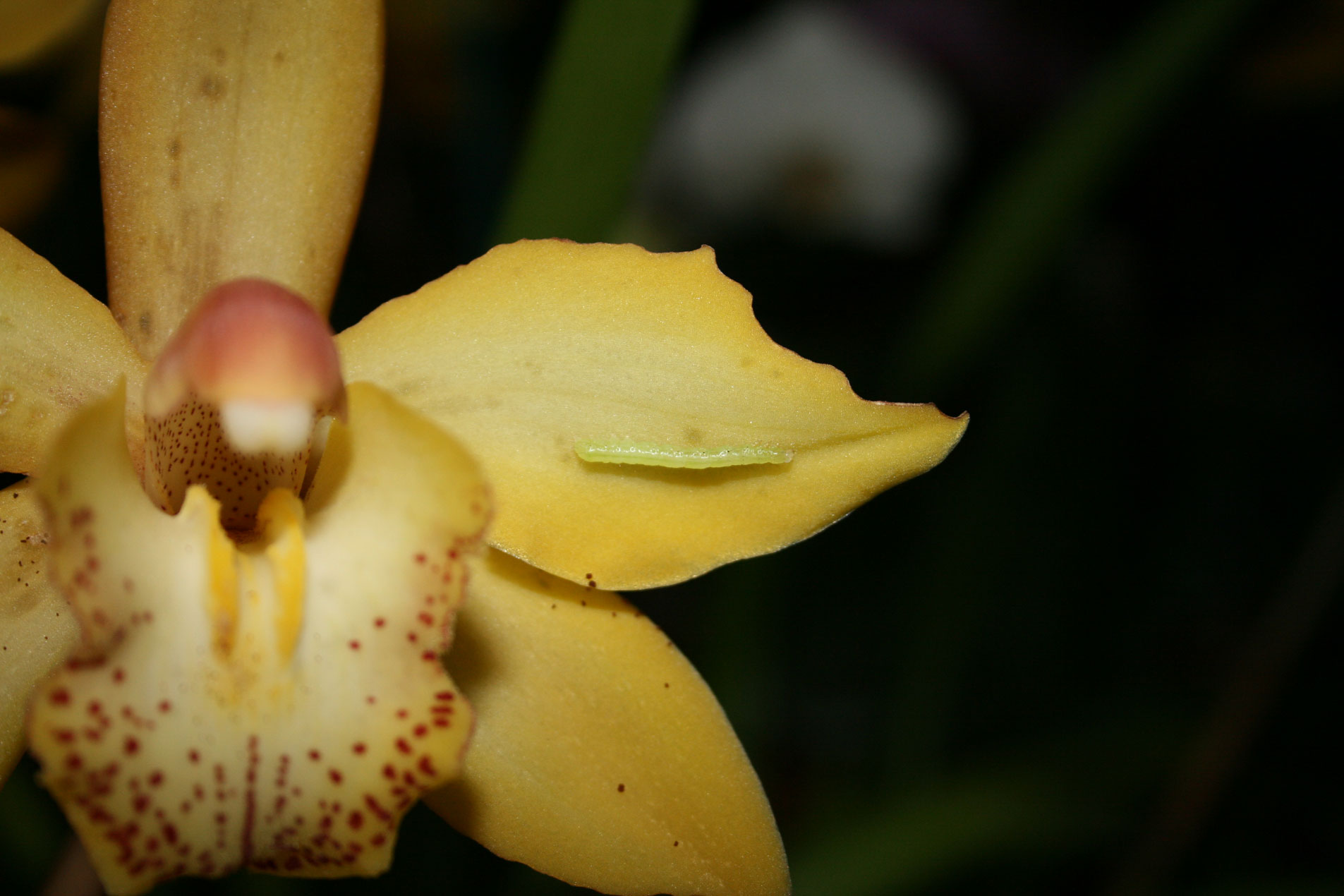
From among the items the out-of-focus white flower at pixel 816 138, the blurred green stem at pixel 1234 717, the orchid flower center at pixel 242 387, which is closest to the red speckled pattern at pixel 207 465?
the orchid flower center at pixel 242 387

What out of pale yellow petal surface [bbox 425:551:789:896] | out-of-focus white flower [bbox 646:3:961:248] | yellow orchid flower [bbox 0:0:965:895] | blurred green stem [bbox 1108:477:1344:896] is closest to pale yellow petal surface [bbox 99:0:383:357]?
yellow orchid flower [bbox 0:0:965:895]

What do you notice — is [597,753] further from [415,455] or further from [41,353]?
[41,353]

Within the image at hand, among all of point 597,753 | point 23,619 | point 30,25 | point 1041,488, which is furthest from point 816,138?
point 23,619

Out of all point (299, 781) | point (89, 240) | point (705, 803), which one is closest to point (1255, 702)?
point (705, 803)

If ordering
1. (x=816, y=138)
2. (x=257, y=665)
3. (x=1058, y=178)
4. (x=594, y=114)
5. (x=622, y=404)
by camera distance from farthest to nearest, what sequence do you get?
(x=816, y=138)
(x=1058, y=178)
(x=594, y=114)
(x=622, y=404)
(x=257, y=665)

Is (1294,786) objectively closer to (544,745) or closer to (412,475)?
(544,745)

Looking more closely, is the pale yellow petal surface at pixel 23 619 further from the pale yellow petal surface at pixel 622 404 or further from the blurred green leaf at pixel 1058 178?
the blurred green leaf at pixel 1058 178

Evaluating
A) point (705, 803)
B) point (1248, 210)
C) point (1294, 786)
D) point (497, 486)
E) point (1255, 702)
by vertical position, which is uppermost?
point (1248, 210)
